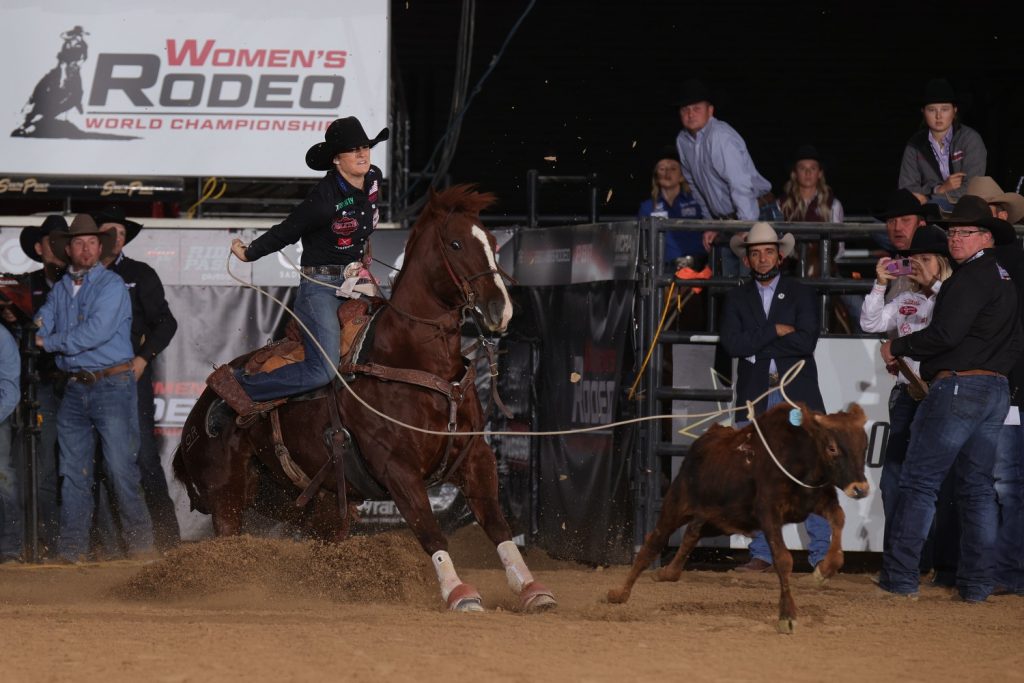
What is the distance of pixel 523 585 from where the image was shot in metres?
7.32

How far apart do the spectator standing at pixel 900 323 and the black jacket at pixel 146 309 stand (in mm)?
5039

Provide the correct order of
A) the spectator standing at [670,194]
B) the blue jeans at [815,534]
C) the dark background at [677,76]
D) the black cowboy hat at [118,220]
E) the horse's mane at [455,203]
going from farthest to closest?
the dark background at [677,76] < the spectator standing at [670,194] < the black cowboy hat at [118,220] < the blue jeans at [815,534] < the horse's mane at [455,203]

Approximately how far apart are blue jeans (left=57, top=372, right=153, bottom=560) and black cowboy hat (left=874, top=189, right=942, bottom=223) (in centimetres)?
536

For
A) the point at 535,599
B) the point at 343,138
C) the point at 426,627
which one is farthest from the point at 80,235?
the point at 426,627

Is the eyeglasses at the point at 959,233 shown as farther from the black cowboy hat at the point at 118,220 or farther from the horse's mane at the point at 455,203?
the black cowboy hat at the point at 118,220

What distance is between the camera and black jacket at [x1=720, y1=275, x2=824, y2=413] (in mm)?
9359

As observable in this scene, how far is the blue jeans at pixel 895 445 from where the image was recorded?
8961mm

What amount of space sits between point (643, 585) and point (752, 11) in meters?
12.1

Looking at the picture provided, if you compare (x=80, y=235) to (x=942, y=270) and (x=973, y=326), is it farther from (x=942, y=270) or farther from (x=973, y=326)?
(x=973, y=326)

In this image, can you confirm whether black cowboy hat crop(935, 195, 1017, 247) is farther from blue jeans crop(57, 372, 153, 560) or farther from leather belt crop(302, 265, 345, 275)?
blue jeans crop(57, 372, 153, 560)

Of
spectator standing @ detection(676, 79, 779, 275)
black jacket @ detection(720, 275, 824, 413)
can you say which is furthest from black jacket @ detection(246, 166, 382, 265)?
spectator standing @ detection(676, 79, 779, 275)

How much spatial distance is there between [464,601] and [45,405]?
4.83 metres

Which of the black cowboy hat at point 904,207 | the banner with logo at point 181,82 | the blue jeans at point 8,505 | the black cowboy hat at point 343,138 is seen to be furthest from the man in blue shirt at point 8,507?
the black cowboy hat at point 904,207

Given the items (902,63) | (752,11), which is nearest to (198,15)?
(752,11)
